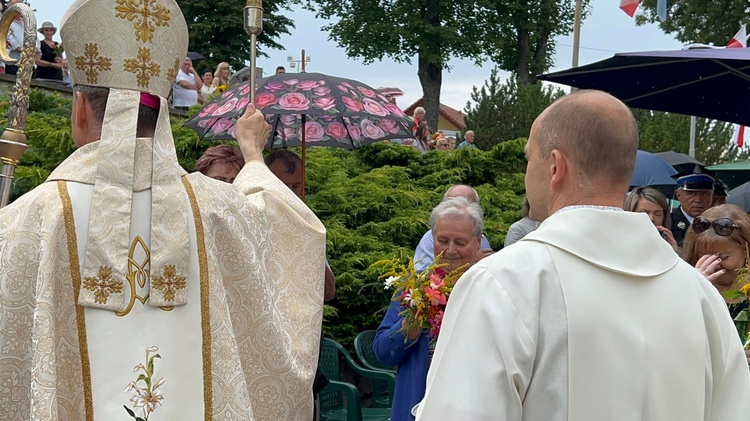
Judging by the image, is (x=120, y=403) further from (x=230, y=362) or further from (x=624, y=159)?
(x=624, y=159)

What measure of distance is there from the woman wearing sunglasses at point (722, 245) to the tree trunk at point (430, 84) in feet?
101

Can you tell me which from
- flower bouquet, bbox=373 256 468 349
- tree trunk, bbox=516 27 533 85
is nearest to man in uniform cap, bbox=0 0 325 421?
flower bouquet, bbox=373 256 468 349

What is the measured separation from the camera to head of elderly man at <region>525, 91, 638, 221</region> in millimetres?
2410

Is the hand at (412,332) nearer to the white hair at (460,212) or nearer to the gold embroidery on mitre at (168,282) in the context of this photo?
the white hair at (460,212)

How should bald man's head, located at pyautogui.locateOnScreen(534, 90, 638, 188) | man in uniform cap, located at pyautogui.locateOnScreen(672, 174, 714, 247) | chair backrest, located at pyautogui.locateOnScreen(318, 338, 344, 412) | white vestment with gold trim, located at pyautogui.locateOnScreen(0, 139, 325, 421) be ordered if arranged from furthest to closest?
man in uniform cap, located at pyautogui.locateOnScreen(672, 174, 714, 247) < chair backrest, located at pyautogui.locateOnScreen(318, 338, 344, 412) < white vestment with gold trim, located at pyautogui.locateOnScreen(0, 139, 325, 421) < bald man's head, located at pyautogui.locateOnScreen(534, 90, 638, 188)

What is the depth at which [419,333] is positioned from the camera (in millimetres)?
4422

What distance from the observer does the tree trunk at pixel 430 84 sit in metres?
36.5

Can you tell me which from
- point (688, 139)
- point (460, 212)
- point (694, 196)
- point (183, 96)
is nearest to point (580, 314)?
point (460, 212)

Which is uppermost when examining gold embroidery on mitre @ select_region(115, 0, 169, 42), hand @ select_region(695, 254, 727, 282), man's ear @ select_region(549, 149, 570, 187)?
gold embroidery on mitre @ select_region(115, 0, 169, 42)

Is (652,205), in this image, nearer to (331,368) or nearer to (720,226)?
(720,226)

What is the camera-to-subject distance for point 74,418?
3.19 metres

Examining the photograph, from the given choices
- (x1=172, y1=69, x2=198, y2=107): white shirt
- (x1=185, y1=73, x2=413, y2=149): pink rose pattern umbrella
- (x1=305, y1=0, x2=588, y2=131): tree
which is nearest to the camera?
(x1=185, y1=73, x2=413, y2=149): pink rose pattern umbrella

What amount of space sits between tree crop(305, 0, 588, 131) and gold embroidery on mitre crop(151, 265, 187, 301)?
35.3 metres

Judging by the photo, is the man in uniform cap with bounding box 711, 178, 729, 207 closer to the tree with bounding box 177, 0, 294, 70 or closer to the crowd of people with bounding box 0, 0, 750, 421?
the crowd of people with bounding box 0, 0, 750, 421
